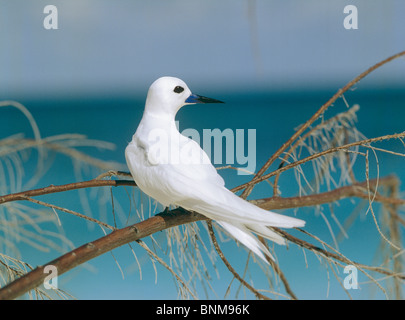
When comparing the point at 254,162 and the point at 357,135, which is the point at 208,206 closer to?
the point at 254,162

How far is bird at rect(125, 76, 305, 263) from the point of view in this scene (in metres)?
0.43

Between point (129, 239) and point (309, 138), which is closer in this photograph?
point (129, 239)

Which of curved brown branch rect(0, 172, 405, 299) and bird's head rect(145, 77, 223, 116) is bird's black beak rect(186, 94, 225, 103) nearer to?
bird's head rect(145, 77, 223, 116)

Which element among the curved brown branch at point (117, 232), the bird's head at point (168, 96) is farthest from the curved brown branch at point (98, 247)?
the bird's head at point (168, 96)

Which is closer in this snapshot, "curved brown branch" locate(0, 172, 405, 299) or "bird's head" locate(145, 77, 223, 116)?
"curved brown branch" locate(0, 172, 405, 299)

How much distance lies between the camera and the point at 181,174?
1.50 feet

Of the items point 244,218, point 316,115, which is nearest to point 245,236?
point 244,218

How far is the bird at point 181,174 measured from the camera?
1.40ft

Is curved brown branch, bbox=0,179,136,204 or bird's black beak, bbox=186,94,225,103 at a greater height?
bird's black beak, bbox=186,94,225,103

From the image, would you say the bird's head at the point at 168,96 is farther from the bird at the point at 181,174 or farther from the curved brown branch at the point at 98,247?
the curved brown branch at the point at 98,247

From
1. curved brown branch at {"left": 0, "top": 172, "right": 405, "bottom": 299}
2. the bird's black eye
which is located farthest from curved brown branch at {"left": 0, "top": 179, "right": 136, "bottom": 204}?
the bird's black eye
